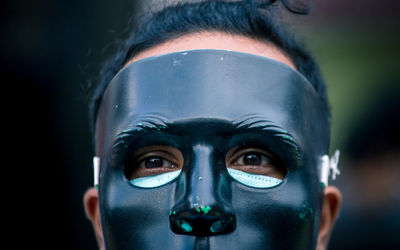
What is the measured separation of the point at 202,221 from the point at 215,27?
62 centimetres

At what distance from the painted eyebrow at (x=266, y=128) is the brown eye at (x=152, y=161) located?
0.19 m

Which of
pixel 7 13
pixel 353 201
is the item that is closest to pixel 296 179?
pixel 7 13

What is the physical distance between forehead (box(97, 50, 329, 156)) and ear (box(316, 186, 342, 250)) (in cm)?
32

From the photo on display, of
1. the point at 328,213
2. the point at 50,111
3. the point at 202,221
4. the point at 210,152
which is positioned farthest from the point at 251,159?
the point at 50,111

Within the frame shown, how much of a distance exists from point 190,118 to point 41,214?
8.32ft

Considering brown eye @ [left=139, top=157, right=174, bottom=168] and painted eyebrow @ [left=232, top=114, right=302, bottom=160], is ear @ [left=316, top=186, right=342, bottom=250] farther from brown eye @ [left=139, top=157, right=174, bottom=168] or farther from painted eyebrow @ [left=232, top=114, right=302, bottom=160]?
brown eye @ [left=139, top=157, right=174, bottom=168]

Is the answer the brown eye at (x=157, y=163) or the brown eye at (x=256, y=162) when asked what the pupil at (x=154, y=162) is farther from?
the brown eye at (x=256, y=162)

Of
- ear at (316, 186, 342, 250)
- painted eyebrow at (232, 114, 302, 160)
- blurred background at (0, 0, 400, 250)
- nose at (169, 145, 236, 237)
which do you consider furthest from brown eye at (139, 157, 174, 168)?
blurred background at (0, 0, 400, 250)

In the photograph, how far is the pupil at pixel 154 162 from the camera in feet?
4.82

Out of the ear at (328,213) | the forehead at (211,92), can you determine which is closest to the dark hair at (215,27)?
the forehead at (211,92)

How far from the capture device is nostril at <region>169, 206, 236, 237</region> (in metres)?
1.30

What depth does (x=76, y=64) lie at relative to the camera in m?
3.57

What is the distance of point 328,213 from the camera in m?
1.76

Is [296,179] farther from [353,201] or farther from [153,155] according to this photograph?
[353,201]
